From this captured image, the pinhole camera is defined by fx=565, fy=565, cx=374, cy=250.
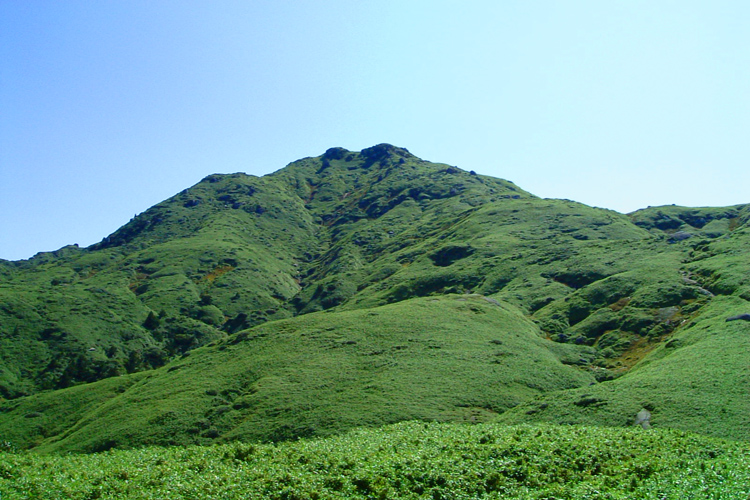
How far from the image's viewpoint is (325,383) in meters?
68.2

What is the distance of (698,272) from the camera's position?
93.6 meters

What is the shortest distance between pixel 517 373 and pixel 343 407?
22.0 meters

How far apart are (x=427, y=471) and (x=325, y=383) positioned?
41.3 meters

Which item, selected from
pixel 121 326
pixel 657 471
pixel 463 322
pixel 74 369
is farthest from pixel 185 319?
pixel 657 471

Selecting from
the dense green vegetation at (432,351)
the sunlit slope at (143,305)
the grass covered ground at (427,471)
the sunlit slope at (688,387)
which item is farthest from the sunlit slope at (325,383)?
the sunlit slope at (143,305)

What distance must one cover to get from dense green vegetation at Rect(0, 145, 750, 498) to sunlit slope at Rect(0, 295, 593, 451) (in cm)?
33

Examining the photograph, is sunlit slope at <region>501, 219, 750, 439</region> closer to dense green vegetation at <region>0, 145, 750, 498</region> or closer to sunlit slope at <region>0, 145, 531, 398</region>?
dense green vegetation at <region>0, 145, 750, 498</region>

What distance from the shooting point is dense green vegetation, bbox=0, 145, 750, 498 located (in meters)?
47.9

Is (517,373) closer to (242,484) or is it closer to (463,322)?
(463,322)

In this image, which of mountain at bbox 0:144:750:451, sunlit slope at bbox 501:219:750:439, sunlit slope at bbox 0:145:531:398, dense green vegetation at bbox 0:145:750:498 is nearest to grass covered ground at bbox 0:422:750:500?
dense green vegetation at bbox 0:145:750:498

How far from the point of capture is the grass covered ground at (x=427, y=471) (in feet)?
85.0

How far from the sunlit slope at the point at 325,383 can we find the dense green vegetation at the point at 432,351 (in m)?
0.33

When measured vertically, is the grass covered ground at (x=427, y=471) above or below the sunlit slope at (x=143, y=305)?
below

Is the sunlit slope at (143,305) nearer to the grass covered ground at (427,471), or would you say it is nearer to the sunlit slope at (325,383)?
the sunlit slope at (325,383)
